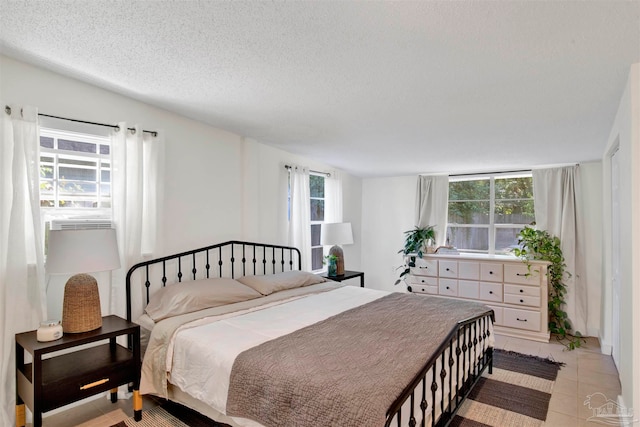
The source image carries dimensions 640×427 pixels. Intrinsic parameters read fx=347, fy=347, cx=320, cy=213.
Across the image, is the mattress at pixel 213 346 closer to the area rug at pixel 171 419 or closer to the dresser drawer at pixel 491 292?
the area rug at pixel 171 419

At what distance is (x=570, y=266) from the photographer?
4336 millimetres

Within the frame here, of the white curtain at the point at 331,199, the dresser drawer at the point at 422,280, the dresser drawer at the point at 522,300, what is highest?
the white curtain at the point at 331,199

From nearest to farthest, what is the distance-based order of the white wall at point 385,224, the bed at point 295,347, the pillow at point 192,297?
the bed at point 295,347, the pillow at point 192,297, the white wall at point 385,224

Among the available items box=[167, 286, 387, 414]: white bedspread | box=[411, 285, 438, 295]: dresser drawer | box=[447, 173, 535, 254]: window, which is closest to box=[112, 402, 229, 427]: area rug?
box=[167, 286, 387, 414]: white bedspread

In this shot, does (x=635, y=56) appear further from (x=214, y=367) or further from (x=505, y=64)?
(x=214, y=367)

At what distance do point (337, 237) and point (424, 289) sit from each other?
5.01ft

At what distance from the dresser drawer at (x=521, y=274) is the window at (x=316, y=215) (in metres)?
2.49

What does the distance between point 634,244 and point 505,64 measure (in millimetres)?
1265

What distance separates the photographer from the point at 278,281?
3.51 meters

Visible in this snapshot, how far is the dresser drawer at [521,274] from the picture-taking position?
420 centimetres

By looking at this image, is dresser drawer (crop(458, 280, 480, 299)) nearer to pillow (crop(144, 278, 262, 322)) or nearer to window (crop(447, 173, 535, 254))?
window (crop(447, 173, 535, 254))

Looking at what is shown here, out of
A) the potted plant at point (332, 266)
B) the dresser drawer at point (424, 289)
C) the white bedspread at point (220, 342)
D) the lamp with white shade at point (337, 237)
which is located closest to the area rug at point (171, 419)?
the white bedspread at point (220, 342)

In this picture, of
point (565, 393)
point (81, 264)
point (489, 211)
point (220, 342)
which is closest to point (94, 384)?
point (81, 264)

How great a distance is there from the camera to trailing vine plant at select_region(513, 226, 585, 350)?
4254 millimetres
